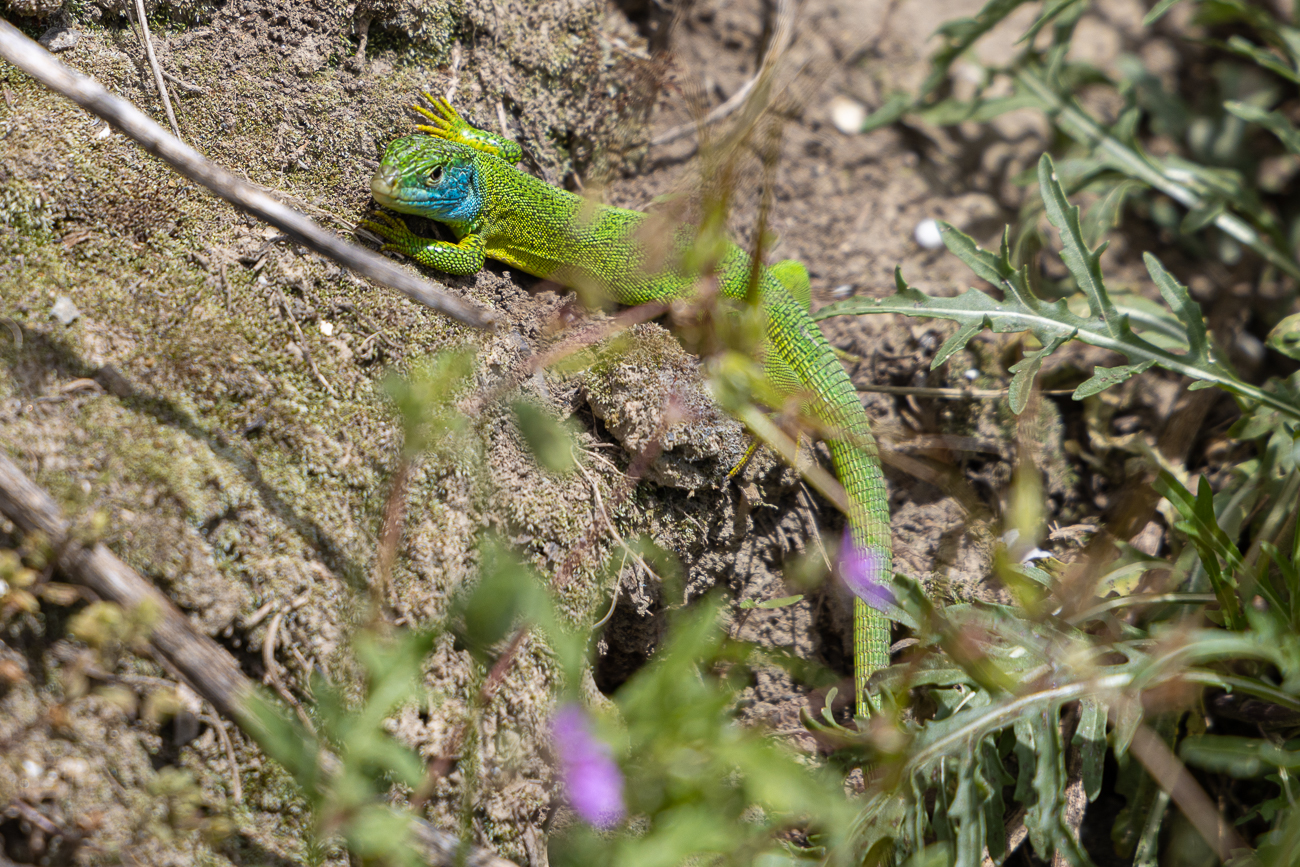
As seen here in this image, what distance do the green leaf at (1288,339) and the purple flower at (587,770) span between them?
3384 mm

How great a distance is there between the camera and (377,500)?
2373 millimetres

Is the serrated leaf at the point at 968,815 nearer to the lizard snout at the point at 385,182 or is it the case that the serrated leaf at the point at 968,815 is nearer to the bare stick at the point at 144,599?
the bare stick at the point at 144,599

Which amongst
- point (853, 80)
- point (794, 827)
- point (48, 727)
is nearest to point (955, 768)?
point (794, 827)

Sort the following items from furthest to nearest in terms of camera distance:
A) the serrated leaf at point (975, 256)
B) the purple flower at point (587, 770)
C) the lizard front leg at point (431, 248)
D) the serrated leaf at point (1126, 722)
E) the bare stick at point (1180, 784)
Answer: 1. the serrated leaf at point (975, 256)
2. the lizard front leg at point (431, 248)
3. the bare stick at point (1180, 784)
4. the serrated leaf at point (1126, 722)
5. the purple flower at point (587, 770)

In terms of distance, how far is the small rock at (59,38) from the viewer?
8.75ft

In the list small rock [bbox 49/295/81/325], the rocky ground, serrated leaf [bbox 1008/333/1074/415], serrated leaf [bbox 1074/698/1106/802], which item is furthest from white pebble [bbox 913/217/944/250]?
small rock [bbox 49/295/81/325]

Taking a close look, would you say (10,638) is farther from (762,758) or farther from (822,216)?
(822,216)

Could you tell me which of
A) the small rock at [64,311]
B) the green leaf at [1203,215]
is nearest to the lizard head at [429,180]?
the small rock at [64,311]

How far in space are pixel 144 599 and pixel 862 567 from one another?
8.10 ft

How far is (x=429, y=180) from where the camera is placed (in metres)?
3.04

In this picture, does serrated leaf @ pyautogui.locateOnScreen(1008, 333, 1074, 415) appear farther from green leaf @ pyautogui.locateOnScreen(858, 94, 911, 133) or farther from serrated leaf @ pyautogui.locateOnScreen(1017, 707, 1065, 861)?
green leaf @ pyautogui.locateOnScreen(858, 94, 911, 133)

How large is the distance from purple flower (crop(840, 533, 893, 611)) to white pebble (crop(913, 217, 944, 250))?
1.88m

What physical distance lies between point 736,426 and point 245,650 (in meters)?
1.82

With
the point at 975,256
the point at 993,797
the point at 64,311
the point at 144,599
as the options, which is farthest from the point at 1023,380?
the point at 64,311
